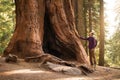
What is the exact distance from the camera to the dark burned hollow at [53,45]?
15.2 m

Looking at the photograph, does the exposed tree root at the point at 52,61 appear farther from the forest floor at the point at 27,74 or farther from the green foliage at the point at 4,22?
the green foliage at the point at 4,22

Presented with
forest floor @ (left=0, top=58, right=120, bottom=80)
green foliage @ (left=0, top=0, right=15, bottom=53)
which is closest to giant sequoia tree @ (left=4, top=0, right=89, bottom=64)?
forest floor @ (left=0, top=58, right=120, bottom=80)

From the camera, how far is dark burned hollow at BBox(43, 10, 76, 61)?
15250mm

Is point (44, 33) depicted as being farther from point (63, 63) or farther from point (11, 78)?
point (11, 78)

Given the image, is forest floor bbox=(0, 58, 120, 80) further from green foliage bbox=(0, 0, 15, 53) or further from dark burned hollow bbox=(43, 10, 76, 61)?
green foliage bbox=(0, 0, 15, 53)

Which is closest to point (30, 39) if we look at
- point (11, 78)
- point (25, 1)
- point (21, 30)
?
point (21, 30)

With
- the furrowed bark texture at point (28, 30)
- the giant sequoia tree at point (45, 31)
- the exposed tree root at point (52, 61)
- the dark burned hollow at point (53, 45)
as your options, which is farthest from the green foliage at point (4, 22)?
the exposed tree root at point (52, 61)

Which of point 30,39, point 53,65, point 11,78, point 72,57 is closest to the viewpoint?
point 11,78

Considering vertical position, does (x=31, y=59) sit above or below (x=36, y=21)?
below

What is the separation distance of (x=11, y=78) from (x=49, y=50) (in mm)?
7270

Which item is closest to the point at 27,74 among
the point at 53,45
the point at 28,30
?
the point at 28,30

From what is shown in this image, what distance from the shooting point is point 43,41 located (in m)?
16.0

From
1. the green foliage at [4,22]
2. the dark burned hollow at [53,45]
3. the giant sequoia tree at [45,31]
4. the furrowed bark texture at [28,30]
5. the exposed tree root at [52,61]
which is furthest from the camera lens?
the green foliage at [4,22]

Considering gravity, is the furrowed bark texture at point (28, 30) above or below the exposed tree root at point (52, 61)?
above
